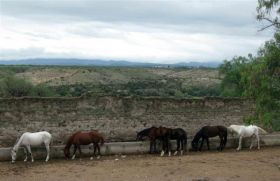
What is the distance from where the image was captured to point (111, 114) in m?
20.0

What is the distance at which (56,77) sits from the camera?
7350 centimetres

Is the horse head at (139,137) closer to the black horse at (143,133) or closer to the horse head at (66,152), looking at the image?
the black horse at (143,133)

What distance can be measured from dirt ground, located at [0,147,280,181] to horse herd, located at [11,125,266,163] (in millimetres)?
577

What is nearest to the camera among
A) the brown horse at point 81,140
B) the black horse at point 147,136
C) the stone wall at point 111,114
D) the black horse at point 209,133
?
the brown horse at point 81,140

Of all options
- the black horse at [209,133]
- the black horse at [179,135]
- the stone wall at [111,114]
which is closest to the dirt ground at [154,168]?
the black horse at [179,135]

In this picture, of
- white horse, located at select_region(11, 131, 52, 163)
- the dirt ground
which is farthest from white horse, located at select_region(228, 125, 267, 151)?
white horse, located at select_region(11, 131, 52, 163)

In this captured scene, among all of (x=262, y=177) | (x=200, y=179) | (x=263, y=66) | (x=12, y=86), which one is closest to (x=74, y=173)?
(x=200, y=179)

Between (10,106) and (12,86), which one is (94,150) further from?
(12,86)

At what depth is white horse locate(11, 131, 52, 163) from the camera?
17281 millimetres

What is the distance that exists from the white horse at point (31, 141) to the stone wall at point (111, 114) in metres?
1.03

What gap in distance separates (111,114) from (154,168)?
450 cm

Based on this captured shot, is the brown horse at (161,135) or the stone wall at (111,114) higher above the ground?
the stone wall at (111,114)

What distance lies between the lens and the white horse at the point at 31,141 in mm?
17281

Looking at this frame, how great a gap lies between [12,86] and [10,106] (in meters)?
25.7
